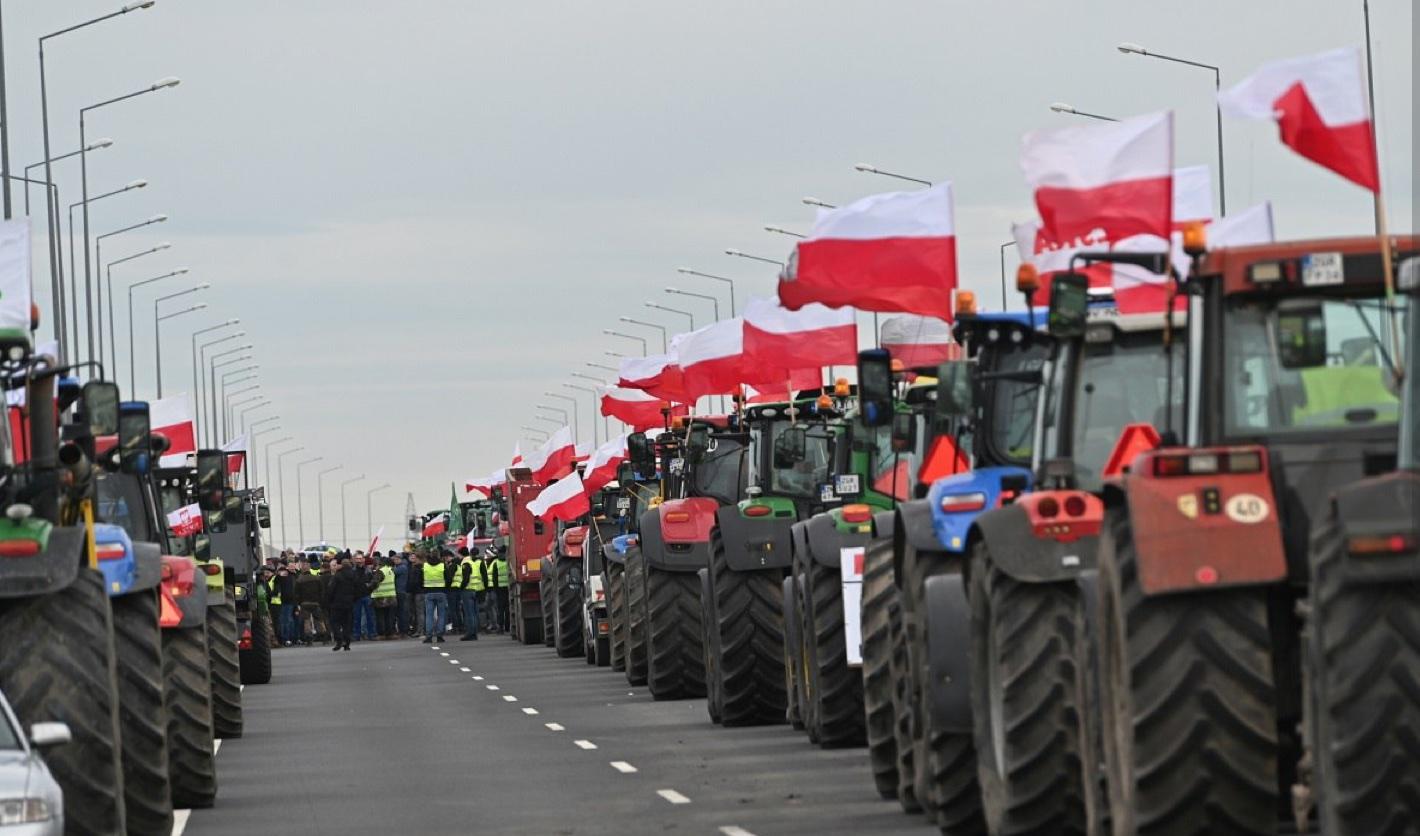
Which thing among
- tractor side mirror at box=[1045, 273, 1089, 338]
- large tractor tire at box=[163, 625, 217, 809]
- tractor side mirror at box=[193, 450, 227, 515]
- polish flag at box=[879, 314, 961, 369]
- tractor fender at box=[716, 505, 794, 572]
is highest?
polish flag at box=[879, 314, 961, 369]

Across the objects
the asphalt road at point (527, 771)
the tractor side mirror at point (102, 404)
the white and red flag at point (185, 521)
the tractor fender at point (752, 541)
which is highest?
the tractor side mirror at point (102, 404)

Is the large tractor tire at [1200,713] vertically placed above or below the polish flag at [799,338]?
below

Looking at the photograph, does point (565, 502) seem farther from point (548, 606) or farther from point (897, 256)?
point (897, 256)

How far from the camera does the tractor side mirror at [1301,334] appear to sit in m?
12.8

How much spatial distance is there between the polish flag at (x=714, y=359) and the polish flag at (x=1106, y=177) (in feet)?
72.8

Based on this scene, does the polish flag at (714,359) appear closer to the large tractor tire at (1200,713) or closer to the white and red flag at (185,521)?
the white and red flag at (185,521)

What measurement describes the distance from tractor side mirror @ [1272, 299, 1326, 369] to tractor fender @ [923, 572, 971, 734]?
→ 11.3ft

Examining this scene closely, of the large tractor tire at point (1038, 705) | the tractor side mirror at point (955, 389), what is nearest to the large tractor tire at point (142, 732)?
the tractor side mirror at point (955, 389)

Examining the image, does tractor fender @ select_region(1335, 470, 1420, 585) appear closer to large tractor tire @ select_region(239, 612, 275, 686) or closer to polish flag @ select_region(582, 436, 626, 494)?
large tractor tire @ select_region(239, 612, 275, 686)

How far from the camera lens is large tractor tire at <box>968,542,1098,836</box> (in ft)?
47.4

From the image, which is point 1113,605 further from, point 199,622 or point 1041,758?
point 199,622

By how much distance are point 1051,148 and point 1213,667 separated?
4497mm

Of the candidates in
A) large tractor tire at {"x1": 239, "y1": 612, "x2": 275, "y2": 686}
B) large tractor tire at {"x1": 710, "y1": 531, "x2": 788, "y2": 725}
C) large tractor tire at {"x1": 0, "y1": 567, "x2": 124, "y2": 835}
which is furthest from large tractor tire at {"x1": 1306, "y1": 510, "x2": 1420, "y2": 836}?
large tractor tire at {"x1": 239, "y1": 612, "x2": 275, "y2": 686}

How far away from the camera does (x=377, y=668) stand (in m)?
48.0
